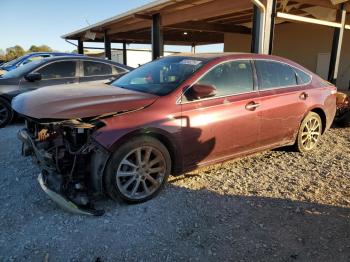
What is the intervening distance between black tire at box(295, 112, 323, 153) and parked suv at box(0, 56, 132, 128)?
3813 mm

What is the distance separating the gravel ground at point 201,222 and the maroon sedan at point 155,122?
0.87 ft

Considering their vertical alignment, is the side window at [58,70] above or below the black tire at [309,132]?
above

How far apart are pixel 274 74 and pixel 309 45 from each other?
11.8 metres

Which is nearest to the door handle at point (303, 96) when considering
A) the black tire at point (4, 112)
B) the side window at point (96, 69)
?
the side window at point (96, 69)

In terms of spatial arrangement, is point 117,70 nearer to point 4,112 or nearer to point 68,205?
point 4,112

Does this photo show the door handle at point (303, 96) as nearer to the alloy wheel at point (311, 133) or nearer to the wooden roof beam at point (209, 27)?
the alloy wheel at point (311, 133)

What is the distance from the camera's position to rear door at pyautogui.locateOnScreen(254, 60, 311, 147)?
468 cm

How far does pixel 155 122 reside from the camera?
3.64m

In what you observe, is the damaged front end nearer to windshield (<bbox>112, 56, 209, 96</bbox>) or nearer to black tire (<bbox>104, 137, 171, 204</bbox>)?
black tire (<bbox>104, 137, 171, 204</bbox>)

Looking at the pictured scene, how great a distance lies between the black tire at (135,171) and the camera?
11.3 feet

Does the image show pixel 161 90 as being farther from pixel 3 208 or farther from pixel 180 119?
pixel 3 208

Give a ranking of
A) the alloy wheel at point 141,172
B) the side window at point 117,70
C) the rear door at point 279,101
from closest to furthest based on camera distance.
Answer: the alloy wheel at point 141,172, the rear door at point 279,101, the side window at point 117,70

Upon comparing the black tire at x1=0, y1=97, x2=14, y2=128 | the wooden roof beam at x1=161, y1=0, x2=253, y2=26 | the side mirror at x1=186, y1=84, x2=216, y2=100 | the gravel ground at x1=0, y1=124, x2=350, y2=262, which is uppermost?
the wooden roof beam at x1=161, y1=0, x2=253, y2=26

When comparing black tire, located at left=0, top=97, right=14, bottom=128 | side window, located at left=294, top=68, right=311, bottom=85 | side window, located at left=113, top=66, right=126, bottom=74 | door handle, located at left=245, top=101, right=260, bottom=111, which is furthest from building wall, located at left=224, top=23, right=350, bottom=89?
black tire, located at left=0, top=97, right=14, bottom=128
